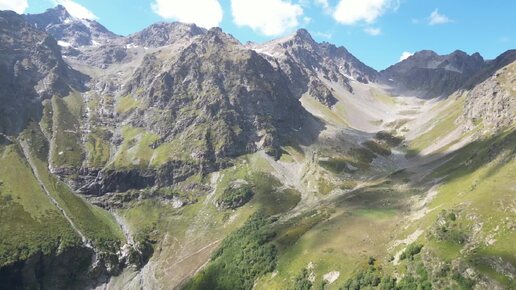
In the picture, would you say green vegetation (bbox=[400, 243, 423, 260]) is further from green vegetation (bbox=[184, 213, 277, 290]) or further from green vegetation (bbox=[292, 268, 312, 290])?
green vegetation (bbox=[184, 213, 277, 290])

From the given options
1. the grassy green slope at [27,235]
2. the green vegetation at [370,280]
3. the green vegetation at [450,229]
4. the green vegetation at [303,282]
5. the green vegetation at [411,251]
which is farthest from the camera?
the grassy green slope at [27,235]

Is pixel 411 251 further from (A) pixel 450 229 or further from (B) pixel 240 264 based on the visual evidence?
(B) pixel 240 264

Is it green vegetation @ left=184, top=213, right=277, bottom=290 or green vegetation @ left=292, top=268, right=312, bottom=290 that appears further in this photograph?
green vegetation @ left=184, top=213, right=277, bottom=290

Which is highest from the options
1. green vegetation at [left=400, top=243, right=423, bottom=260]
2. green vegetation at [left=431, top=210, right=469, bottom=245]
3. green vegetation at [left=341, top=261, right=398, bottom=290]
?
green vegetation at [left=431, top=210, right=469, bottom=245]

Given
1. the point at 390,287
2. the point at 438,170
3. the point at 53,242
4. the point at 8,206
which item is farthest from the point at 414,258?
the point at 8,206

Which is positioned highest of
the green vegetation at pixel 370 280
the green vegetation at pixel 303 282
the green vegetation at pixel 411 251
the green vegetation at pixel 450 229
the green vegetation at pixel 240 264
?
the green vegetation at pixel 450 229

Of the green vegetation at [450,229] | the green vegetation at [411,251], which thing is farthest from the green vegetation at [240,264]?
the green vegetation at [450,229]

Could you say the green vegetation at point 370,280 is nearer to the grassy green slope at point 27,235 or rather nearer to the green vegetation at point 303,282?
the green vegetation at point 303,282

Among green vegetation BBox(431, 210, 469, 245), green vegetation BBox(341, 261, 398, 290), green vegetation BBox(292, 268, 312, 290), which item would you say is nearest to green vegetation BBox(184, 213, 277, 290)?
green vegetation BBox(292, 268, 312, 290)

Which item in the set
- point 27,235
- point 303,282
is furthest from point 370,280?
point 27,235
